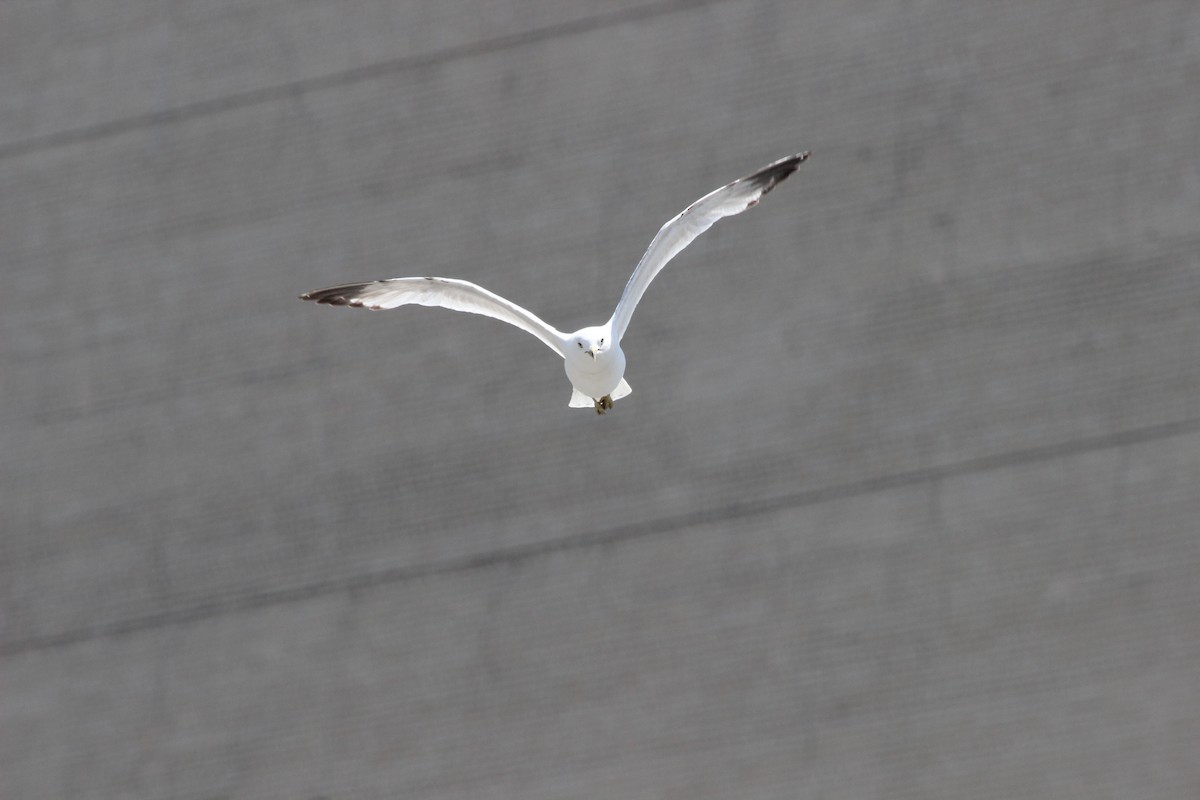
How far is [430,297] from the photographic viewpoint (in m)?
8.56

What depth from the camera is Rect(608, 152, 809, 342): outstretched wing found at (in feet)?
26.6

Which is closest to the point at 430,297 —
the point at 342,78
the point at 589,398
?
the point at 589,398

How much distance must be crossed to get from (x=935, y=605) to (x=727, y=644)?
4.40 ft

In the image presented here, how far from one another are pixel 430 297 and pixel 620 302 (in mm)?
1000

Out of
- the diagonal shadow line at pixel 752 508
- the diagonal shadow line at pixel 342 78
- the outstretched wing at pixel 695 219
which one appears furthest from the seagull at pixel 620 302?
the diagonal shadow line at pixel 342 78

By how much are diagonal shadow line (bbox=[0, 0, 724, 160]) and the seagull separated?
389 centimetres

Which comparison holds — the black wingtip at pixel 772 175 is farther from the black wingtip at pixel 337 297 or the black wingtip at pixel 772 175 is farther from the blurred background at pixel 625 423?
the blurred background at pixel 625 423

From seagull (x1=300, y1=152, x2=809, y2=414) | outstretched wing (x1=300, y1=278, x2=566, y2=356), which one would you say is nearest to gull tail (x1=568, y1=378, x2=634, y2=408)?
seagull (x1=300, y1=152, x2=809, y2=414)

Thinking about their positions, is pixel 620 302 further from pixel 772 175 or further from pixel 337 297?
pixel 337 297

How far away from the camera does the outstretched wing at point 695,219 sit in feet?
26.6

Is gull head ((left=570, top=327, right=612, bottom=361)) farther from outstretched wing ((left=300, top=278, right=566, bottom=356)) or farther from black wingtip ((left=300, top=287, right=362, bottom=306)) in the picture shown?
black wingtip ((left=300, top=287, right=362, bottom=306))

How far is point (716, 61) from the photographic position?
11.8m

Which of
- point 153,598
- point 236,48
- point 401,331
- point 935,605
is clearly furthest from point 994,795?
point 236,48

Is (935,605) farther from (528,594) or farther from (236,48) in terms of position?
(236,48)
